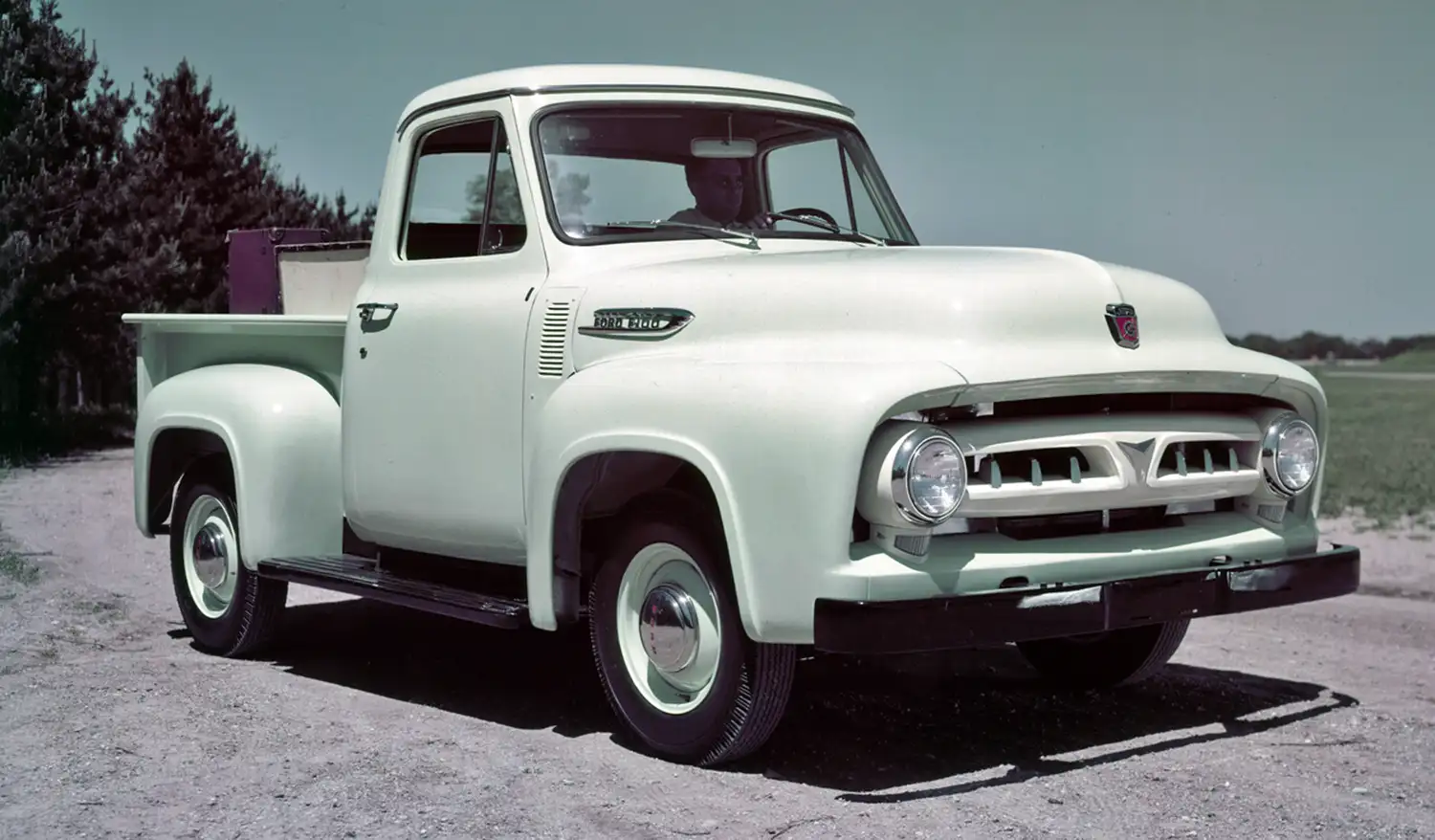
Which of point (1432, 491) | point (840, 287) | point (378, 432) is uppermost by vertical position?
point (840, 287)

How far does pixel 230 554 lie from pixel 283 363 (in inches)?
33.0

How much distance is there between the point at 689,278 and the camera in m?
5.28

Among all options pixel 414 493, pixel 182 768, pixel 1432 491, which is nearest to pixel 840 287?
pixel 414 493

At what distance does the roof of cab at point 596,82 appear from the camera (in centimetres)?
605

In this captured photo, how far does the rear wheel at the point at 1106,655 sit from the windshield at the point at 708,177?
64.8 inches

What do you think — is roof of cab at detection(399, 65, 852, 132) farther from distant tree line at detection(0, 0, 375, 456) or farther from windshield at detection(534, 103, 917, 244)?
distant tree line at detection(0, 0, 375, 456)

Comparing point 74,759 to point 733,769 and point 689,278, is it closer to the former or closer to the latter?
point 733,769

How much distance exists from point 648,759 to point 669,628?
434 mm

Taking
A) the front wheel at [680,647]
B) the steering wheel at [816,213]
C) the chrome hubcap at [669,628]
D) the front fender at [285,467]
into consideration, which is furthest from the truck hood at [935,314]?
the front fender at [285,467]

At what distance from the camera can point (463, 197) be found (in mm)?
6324

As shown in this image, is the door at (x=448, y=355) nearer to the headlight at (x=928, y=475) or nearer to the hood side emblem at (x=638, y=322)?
the hood side emblem at (x=638, y=322)

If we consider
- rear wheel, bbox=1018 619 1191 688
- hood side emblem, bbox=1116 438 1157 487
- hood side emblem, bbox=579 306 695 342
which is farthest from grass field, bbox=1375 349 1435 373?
hood side emblem, bbox=579 306 695 342

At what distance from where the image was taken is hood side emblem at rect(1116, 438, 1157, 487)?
4.89 metres

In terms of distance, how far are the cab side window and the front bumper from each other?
2.10 metres
